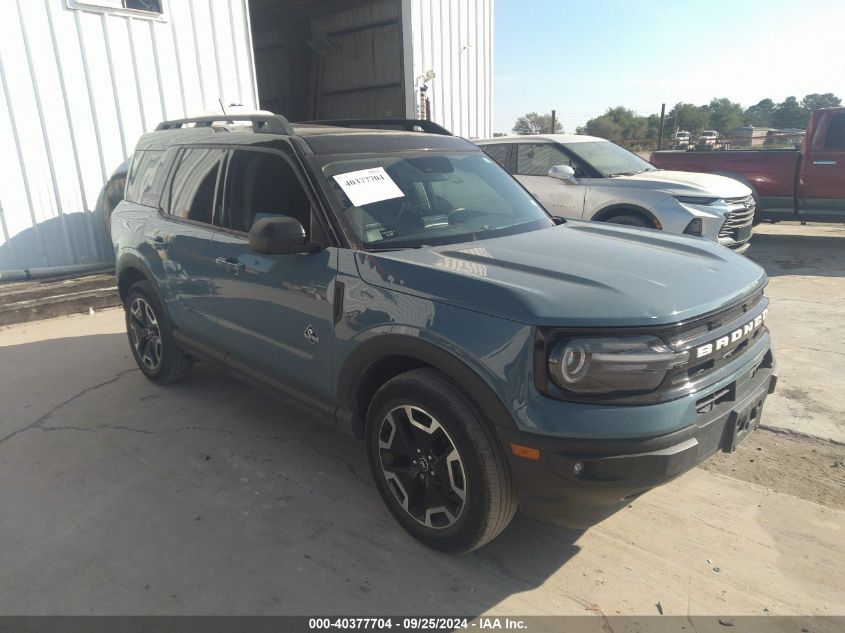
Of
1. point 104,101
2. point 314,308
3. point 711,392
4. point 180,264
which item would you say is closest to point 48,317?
point 104,101

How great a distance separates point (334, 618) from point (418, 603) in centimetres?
34

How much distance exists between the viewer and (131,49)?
7992mm

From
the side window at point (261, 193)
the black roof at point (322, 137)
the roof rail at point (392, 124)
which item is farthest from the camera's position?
the roof rail at point (392, 124)

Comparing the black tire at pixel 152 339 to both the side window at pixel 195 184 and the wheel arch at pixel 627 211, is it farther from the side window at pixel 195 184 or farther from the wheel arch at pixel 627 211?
the wheel arch at pixel 627 211

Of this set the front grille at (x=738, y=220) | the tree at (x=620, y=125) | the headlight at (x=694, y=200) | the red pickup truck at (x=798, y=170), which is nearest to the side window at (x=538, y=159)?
the headlight at (x=694, y=200)

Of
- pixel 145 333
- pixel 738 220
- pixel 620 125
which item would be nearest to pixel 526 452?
pixel 145 333

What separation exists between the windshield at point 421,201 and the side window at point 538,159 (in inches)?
168

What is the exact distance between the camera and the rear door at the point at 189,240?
144 inches

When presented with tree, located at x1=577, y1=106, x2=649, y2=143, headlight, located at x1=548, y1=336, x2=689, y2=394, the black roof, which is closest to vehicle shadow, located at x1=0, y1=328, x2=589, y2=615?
headlight, located at x1=548, y1=336, x2=689, y2=394

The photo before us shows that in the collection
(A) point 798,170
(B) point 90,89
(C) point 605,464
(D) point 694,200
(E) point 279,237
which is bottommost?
(C) point 605,464

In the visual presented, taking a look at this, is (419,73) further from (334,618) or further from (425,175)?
(334,618)

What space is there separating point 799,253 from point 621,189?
432 centimetres

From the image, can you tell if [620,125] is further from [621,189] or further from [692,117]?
[621,189]

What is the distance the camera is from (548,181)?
24.7 feet
